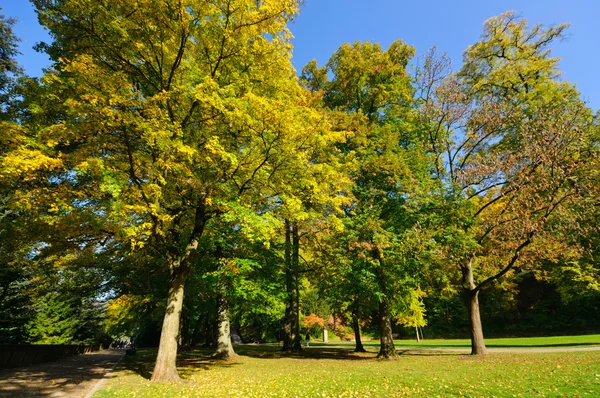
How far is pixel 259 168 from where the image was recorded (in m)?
10.0

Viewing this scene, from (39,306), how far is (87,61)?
53.8 feet

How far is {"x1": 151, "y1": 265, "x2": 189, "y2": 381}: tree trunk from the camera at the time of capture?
31.0 feet

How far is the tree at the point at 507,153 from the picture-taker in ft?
43.8

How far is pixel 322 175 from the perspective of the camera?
37.6 ft

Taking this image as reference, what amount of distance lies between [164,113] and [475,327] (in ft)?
54.6

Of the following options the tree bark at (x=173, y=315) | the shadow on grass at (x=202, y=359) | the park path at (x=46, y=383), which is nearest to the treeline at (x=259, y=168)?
the tree bark at (x=173, y=315)

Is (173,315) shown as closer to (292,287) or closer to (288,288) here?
(288,288)

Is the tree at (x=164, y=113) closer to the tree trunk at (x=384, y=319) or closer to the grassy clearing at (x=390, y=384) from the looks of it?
the grassy clearing at (x=390, y=384)

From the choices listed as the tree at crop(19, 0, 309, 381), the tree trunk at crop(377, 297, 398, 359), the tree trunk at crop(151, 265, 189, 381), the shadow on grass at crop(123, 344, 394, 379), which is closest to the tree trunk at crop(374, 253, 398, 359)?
the tree trunk at crop(377, 297, 398, 359)

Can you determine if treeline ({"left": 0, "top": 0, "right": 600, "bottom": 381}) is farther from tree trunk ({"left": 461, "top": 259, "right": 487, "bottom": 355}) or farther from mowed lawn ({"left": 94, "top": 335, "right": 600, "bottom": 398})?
mowed lawn ({"left": 94, "top": 335, "right": 600, "bottom": 398})

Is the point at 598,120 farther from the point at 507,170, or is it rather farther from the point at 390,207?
the point at 390,207

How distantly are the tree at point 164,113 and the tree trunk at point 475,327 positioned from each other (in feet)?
42.0

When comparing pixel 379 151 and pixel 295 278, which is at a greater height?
pixel 379 151

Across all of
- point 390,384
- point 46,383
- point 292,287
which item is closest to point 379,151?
point 292,287
